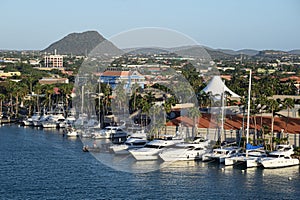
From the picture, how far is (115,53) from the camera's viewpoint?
50.7 metres

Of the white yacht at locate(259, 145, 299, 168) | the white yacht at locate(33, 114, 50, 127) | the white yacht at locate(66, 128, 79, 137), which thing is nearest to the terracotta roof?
the white yacht at locate(259, 145, 299, 168)

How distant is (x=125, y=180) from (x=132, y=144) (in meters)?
6.10

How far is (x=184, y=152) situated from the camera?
25312 millimetres

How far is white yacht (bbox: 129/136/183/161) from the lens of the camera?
82.6 feet

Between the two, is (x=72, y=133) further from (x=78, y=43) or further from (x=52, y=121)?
(x=78, y=43)

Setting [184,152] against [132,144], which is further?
[132,144]

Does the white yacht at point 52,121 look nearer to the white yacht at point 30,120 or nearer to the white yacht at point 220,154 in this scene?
the white yacht at point 30,120

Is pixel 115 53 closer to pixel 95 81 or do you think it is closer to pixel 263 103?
pixel 95 81

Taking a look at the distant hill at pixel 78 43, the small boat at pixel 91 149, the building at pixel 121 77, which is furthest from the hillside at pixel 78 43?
the small boat at pixel 91 149

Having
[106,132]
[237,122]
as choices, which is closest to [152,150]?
[237,122]

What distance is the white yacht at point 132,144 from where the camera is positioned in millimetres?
26688

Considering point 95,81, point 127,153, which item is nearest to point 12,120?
point 95,81

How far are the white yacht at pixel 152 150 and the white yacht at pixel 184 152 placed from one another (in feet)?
1.24

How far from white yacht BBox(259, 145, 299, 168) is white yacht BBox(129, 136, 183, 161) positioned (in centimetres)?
433
